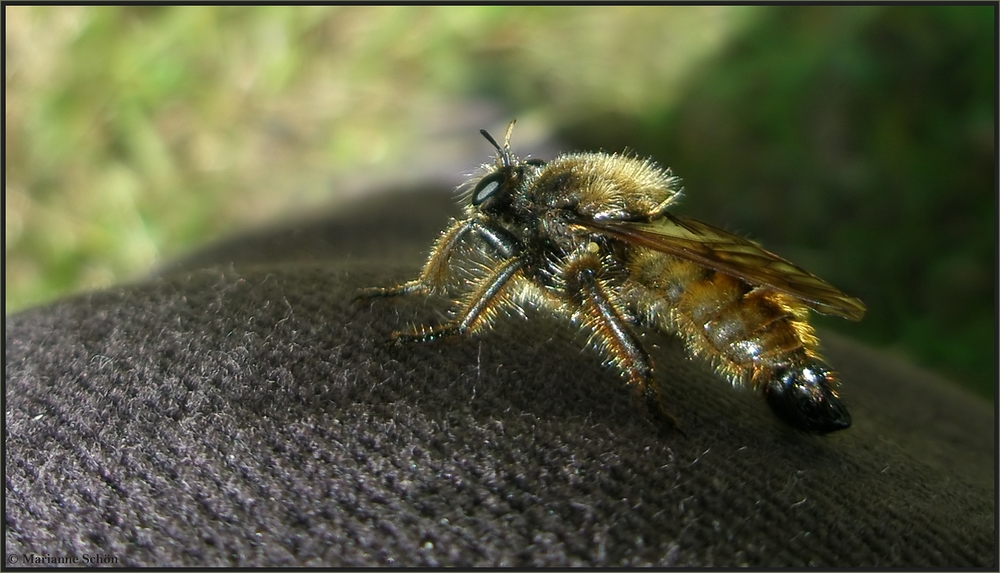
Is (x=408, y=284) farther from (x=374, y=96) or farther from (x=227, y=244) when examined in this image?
(x=374, y=96)

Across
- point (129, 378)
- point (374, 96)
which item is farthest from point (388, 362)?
point (374, 96)

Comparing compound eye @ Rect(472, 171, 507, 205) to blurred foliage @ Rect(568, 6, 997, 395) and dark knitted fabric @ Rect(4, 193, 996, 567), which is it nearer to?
dark knitted fabric @ Rect(4, 193, 996, 567)

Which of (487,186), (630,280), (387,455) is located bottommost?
(387,455)

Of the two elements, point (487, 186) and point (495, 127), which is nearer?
point (487, 186)

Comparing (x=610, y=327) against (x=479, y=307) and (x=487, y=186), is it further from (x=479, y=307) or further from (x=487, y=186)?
(x=487, y=186)

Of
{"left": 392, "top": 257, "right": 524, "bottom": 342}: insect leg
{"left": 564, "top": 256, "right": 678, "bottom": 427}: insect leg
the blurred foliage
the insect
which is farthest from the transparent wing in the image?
the blurred foliage

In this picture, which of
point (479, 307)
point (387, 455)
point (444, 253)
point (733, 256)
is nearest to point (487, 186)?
point (444, 253)
